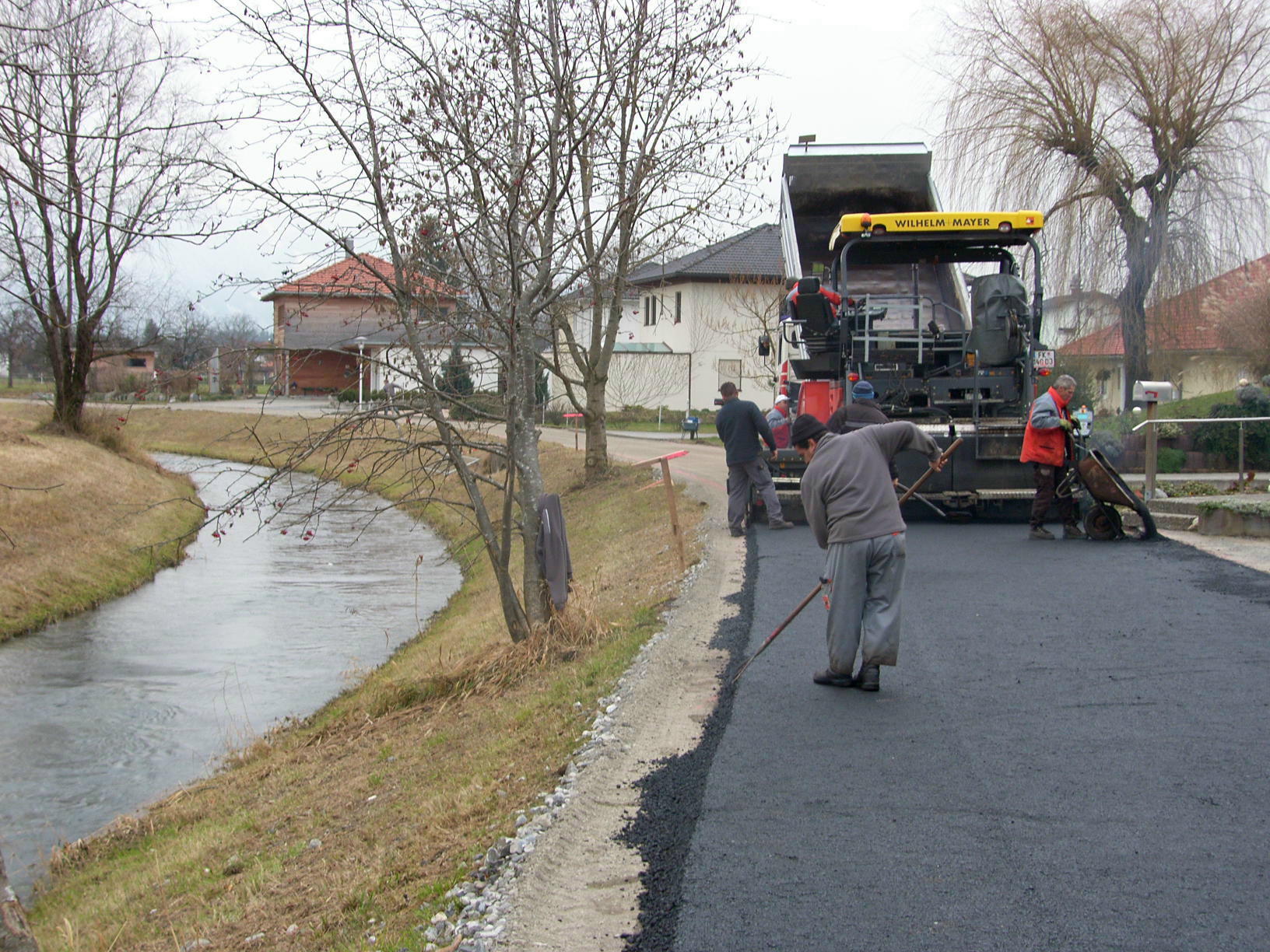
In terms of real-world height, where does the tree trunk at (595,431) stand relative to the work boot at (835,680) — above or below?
above

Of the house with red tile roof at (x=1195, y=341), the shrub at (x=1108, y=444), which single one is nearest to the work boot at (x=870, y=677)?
the shrub at (x=1108, y=444)

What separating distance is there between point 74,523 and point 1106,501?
1827 centimetres

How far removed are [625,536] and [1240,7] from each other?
14822 millimetres

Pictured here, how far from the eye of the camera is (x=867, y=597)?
22.5 feet

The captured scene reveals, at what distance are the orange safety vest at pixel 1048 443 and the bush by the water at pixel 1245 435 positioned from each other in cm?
759

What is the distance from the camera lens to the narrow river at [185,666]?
10281 millimetres

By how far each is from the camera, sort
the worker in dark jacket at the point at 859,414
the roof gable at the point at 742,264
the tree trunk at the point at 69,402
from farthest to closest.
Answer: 1. the roof gable at the point at 742,264
2. the tree trunk at the point at 69,402
3. the worker in dark jacket at the point at 859,414

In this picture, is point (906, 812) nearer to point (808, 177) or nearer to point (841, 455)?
point (841, 455)

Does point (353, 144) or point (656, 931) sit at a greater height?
point (353, 144)

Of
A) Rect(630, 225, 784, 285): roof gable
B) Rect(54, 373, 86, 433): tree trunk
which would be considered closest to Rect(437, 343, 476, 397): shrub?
Rect(54, 373, 86, 433): tree trunk

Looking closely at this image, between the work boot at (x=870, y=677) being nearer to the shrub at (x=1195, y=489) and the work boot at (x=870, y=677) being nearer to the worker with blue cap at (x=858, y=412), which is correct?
the worker with blue cap at (x=858, y=412)

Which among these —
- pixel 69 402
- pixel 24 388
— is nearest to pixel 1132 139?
pixel 69 402

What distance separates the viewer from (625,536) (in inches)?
719

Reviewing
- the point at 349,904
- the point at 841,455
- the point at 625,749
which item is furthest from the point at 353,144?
the point at 349,904
